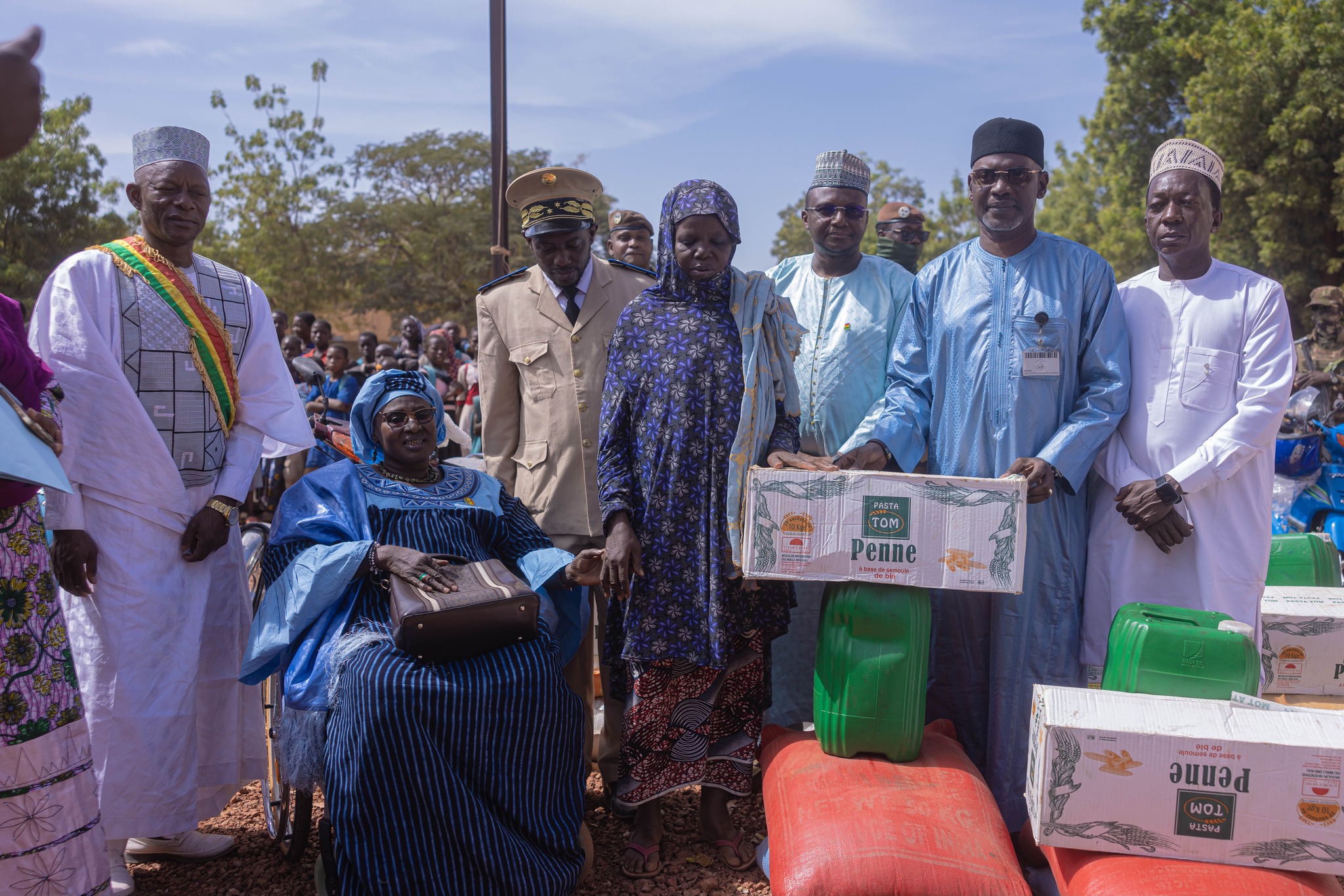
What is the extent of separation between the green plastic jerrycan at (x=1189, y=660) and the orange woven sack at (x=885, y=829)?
0.64m

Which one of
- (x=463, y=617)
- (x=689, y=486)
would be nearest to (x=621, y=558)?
(x=689, y=486)

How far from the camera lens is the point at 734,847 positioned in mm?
3555

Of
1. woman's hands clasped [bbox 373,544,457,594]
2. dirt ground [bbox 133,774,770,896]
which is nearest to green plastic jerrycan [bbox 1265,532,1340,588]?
dirt ground [bbox 133,774,770,896]

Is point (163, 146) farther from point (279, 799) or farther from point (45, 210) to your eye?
point (45, 210)

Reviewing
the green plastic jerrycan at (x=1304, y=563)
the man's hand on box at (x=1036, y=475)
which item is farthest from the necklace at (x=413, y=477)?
the green plastic jerrycan at (x=1304, y=563)

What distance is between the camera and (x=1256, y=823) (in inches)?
101

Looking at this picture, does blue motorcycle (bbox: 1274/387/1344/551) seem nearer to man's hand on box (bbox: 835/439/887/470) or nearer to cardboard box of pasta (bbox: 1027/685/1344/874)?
man's hand on box (bbox: 835/439/887/470)

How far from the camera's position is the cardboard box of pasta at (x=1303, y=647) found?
11.7 ft

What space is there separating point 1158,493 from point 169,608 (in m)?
3.50

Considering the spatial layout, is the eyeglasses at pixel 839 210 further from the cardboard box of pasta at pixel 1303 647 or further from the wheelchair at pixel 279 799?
the wheelchair at pixel 279 799

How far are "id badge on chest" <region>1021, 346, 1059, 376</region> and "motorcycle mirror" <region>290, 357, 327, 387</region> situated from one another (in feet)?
25.7

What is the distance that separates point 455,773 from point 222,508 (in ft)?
4.43

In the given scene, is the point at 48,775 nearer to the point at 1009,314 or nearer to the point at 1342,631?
the point at 1009,314

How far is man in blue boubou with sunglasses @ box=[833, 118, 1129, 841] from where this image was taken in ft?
11.5
